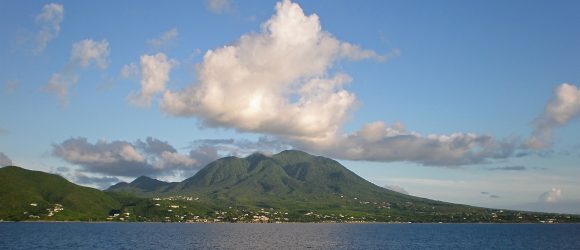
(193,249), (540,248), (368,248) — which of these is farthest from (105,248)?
(540,248)

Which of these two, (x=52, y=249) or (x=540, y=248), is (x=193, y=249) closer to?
(x=52, y=249)

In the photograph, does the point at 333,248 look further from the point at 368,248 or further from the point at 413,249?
the point at 413,249

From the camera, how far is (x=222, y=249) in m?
164

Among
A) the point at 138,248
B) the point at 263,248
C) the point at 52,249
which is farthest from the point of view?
the point at 263,248

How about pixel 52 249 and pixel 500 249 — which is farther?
pixel 500 249

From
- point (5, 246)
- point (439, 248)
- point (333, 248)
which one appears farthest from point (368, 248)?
point (5, 246)

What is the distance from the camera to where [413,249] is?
182m

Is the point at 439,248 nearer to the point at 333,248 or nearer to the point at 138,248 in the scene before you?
the point at 333,248

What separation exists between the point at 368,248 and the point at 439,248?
28.5m

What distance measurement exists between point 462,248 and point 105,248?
122m

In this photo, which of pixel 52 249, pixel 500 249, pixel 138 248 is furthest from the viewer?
pixel 500 249

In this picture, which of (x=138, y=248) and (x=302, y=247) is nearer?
(x=138, y=248)

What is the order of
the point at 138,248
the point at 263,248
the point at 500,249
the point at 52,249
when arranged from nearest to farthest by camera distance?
the point at 52,249, the point at 138,248, the point at 263,248, the point at 500,249

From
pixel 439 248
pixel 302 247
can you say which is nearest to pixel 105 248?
pixel 302 247
